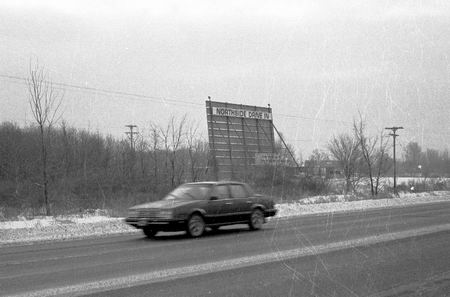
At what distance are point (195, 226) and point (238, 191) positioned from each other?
2518 millimetres

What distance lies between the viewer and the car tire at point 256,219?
17.2m

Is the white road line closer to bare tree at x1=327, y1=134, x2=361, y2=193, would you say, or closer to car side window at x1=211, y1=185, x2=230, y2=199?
car side window at x1=211, y1=185, x2=230, y2=199

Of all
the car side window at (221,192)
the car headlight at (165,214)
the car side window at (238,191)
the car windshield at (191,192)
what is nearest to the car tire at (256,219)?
the car side window at (238,191)

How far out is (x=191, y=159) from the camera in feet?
117

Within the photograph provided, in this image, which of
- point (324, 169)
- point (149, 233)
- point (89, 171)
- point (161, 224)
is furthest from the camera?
point (324, 169)

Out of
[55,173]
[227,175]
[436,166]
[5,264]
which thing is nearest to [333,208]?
[227,175]

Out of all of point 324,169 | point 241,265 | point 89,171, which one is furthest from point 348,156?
point 241,265

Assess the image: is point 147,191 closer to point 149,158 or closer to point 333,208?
point 149,158

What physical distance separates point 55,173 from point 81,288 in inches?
1164

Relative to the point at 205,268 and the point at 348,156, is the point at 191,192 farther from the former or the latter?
the point at 348,156

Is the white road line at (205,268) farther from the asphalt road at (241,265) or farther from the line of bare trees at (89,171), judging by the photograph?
the line of bare trees at (89,171)

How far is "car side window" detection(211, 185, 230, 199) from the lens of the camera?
16391mm

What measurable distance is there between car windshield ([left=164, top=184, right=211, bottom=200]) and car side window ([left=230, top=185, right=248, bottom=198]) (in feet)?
3.32

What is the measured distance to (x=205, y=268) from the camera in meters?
9.38
